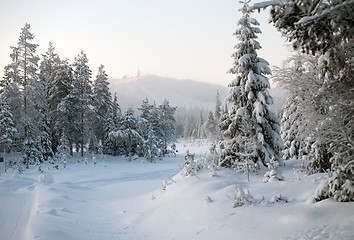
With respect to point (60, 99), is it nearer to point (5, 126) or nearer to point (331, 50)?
point (5, 126)

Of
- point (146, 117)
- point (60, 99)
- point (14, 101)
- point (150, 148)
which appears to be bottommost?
point (150, 148)

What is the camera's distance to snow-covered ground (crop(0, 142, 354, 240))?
5.29m

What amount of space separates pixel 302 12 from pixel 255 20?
1095cm

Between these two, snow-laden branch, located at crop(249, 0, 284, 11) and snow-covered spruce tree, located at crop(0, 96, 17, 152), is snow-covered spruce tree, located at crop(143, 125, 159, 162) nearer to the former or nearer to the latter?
snow-covered spruce tree, located at crop(0, 96, 17, 152)

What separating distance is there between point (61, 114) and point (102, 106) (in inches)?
283

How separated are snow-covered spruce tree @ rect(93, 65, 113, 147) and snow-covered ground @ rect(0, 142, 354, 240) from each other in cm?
2352

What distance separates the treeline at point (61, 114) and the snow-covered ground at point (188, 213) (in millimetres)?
14625

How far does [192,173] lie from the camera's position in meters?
11.4

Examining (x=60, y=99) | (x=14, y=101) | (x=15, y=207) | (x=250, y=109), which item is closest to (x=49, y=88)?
(x=60, y=99)

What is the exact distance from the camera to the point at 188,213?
788 cm

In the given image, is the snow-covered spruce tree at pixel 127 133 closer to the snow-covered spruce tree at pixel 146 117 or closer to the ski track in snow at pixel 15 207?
the snow-covered spruce tree at pixel 146 117

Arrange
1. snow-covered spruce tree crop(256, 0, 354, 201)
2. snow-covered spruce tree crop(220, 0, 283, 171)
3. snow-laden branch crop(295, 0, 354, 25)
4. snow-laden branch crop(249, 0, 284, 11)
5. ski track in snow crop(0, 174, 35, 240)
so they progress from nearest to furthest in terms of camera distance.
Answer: snow-laden branch crop(295, 0, 354, 25), snow-covered spruce tree crop(256, 0, 354, 201), snow-laden branch crop(249, 0, 284, 11), ski track in snow crop(0, 174, 35, 240), snow-covered spruce tree crop(220, 0, 283, 171)

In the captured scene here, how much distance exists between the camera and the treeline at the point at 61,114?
82.5 feet

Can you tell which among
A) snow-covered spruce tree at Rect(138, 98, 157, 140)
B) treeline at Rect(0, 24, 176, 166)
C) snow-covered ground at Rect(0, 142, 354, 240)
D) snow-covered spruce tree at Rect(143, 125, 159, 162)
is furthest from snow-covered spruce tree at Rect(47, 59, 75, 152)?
snow-covered ground at Rect(0, 142, 354, 240)
